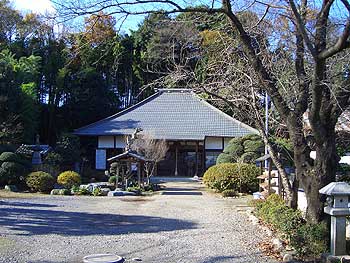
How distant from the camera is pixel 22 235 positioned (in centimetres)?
834

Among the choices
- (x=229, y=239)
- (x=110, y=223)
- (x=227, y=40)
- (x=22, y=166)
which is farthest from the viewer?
(x=22, y=166)

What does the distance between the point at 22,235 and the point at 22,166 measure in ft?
40.0

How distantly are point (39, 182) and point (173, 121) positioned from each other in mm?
12963

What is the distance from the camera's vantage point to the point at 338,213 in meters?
6.12

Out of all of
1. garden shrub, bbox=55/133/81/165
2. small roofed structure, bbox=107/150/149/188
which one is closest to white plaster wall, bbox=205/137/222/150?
garden shrub, bbox=55/133/81/165

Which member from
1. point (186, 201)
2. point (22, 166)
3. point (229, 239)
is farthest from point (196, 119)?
point (229, 239)

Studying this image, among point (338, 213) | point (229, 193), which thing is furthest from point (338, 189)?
point (229, 193)

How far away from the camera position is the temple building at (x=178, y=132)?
2858 cm

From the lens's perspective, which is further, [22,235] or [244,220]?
[244,220]

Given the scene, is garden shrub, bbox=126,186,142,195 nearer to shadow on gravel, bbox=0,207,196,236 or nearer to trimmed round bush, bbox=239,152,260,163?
trimmed round bush, bbox=239,152,260,163

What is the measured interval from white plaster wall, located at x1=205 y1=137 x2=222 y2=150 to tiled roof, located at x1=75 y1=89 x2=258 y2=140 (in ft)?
1.89

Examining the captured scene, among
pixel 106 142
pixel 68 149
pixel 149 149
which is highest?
pixel 106 142

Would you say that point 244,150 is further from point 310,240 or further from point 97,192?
point 310,240

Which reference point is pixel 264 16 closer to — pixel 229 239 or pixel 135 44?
pixel 229 239
